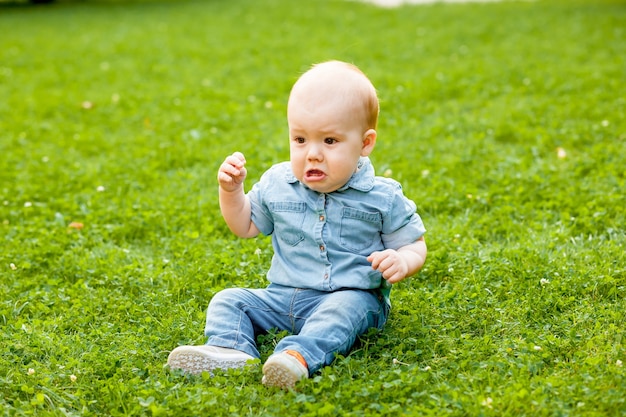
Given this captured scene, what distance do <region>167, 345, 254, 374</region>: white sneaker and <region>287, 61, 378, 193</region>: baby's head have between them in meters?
0.79

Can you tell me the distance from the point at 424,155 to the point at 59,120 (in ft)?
11.6

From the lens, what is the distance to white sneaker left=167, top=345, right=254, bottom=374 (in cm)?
302

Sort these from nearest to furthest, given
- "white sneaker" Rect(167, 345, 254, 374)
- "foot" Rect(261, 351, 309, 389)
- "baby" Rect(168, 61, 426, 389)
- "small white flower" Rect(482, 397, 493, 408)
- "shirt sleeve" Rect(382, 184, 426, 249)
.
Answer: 1. "small white flower" Rect(482, 397, 493, 408)
2. "foot" Rect(261, 351, 309, 389)
3. "white sneaker" Rect(167, 345, 254, 374)
4. "baby" Rect(168, 61, 426, 389)
5. "shirt sleeve" Rect(382, 184, 426, 249)

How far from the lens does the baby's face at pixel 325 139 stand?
3166 mm

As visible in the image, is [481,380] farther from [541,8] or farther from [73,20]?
[73,20]

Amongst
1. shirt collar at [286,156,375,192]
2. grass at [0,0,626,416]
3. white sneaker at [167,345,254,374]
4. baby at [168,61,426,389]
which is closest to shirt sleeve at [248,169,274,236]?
baby at [168,61,426,389]

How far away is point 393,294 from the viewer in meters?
3.76

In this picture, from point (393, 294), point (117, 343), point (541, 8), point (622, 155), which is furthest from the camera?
point (541, 8)

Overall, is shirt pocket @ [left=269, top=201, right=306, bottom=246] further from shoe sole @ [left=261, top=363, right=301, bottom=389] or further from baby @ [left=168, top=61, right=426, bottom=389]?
shoe sole @ [left=261, top=363, right=301, bottom=389]

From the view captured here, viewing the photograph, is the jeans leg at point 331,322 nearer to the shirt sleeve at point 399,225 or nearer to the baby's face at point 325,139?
the shirt sleeve at point 399,225

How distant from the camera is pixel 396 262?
3.15 meters

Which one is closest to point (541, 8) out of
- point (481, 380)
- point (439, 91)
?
point (439, 91)

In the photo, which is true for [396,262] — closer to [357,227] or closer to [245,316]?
[357,227]

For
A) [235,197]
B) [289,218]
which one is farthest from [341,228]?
[235,197]
